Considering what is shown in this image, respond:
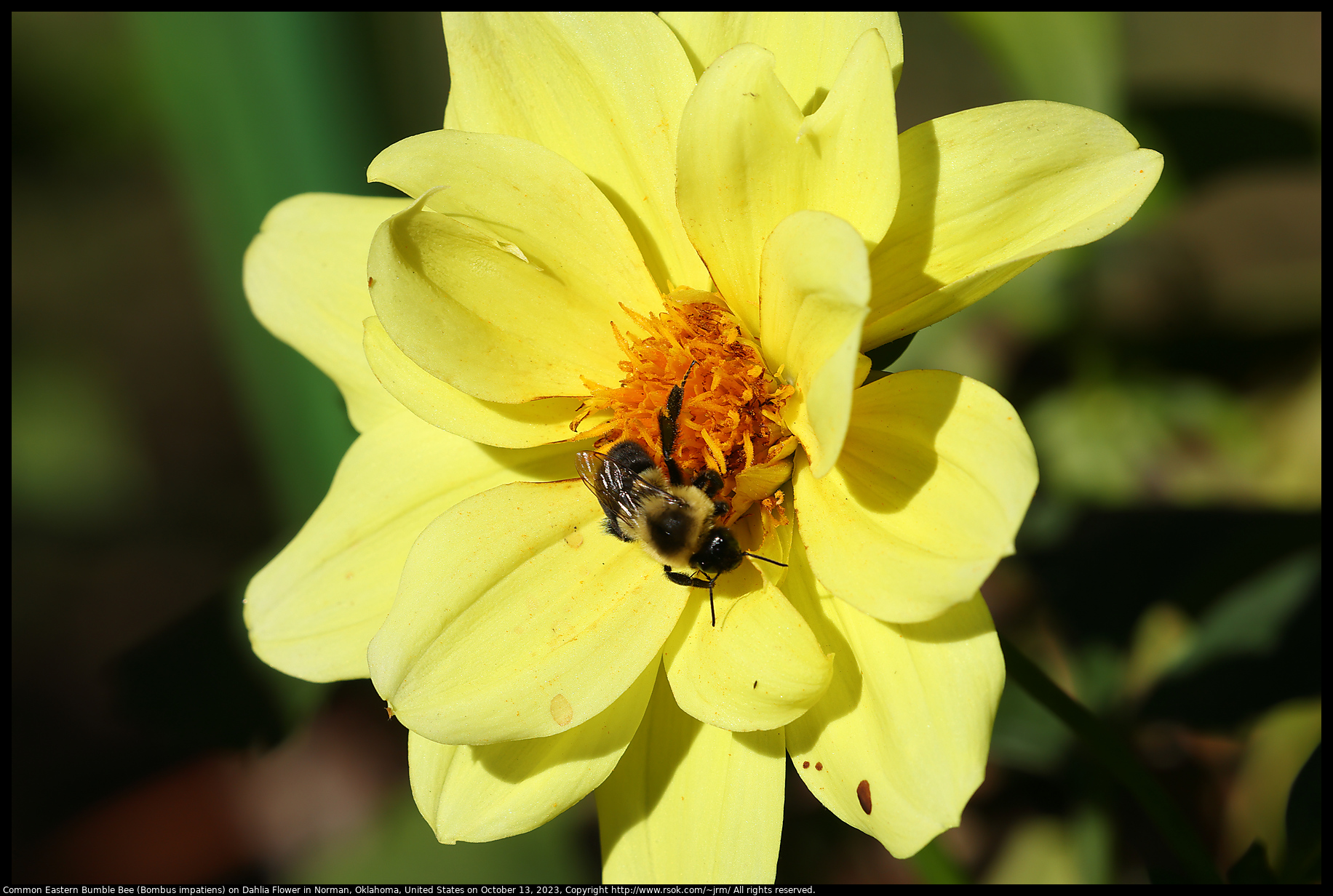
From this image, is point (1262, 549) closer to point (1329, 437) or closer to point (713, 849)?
point (1329, 437)

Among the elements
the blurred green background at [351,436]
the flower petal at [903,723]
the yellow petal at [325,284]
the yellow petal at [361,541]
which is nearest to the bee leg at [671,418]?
the yellow petal at [361,541]

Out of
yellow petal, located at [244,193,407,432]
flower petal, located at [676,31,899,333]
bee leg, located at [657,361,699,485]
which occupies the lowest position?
bee leg, located at [657,361,699,485]

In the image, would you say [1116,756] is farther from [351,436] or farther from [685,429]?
[351,436]

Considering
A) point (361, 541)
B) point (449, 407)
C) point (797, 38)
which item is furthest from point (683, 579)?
point (797, 38)

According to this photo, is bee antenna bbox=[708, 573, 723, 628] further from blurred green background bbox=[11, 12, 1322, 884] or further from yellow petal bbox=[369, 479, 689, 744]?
blurred green background bbox=[11, 12, 1322, 884]

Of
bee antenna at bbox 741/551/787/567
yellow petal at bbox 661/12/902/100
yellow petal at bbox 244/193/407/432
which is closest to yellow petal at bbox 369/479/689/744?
bee antenna at bbox 741/551/787/567
